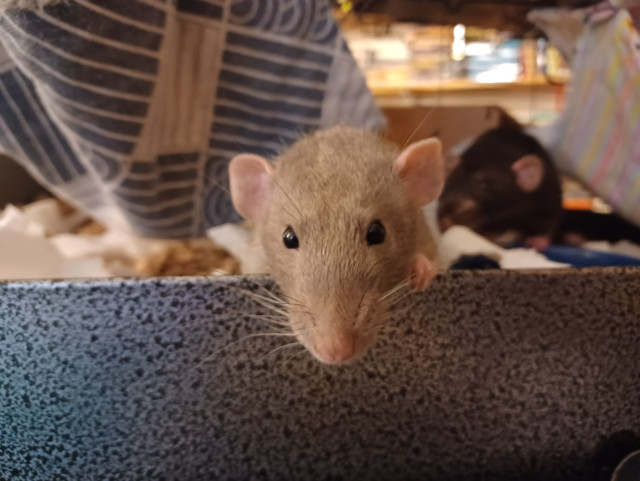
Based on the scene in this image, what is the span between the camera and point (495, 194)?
1.03 metres

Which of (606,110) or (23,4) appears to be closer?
(23,4)

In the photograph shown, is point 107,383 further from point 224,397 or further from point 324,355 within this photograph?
point 324,355

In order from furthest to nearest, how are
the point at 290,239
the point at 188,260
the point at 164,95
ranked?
1. the point at 188,260
2. the point at 164,95
3. the point at 290,239

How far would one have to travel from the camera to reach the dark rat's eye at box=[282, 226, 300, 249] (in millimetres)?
569

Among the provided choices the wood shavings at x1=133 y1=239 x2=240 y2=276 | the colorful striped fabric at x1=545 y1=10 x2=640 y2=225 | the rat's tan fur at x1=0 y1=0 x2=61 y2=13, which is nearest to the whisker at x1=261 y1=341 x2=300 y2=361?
the wood shavings at x1=133 y1=239 x2=240 y2=276

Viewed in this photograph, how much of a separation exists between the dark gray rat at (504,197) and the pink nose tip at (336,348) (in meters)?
0.59

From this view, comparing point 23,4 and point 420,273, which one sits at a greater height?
point 23,4

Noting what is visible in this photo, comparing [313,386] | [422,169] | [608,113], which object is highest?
[608,113]

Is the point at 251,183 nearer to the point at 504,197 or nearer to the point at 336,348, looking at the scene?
the point at 336,348

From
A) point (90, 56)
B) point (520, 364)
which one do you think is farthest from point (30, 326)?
point (520, 364)

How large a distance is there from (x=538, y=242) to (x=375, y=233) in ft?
1.97

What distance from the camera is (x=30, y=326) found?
1.67ft

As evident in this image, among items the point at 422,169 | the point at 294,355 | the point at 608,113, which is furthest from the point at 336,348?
the point at 608,113

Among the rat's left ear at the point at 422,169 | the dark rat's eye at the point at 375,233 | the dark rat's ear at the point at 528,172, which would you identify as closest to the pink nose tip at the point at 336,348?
the dark rat's eye at the point at 375,233
